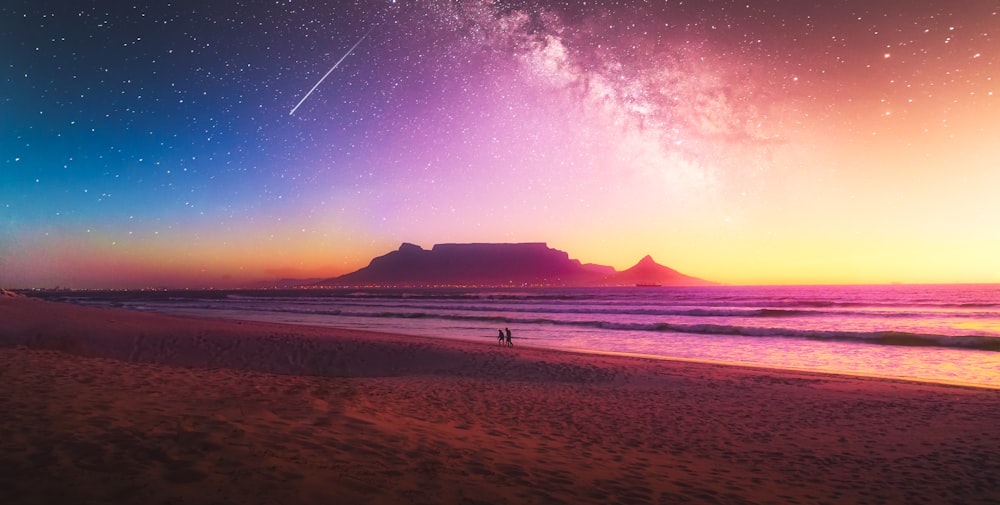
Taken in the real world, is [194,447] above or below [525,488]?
above

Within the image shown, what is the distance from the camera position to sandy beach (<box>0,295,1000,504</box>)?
5273 millimetres

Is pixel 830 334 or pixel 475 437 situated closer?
pixel 475 437

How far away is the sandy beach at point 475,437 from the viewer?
17.3 feet

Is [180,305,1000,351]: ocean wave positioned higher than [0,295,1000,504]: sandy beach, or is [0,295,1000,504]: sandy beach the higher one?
[0,295,1000,504]: sandy beach

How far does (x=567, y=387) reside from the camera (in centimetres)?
1416

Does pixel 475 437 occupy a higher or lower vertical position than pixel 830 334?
higher

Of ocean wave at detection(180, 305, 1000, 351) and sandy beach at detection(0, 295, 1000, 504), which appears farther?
ocean wave at detection(180, 305, 1000, 351)

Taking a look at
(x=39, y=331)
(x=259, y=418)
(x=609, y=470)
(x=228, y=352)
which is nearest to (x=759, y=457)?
(x=609, y=470)

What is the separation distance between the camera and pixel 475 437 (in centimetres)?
820

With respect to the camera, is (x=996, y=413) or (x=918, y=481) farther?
(x=996, y=413)

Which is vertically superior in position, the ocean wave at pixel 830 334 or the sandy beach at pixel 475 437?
the sandy beach at pixel 475 437

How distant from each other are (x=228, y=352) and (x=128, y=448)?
45.5 feet

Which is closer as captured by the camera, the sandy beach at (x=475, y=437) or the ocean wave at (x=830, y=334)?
the sandy beach at (x=475, y=437)

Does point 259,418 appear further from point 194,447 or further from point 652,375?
point 652,375
